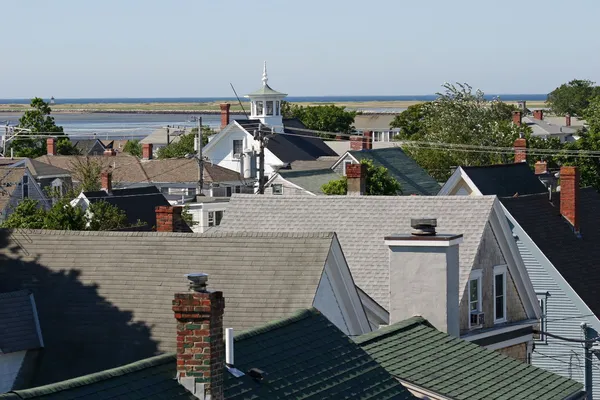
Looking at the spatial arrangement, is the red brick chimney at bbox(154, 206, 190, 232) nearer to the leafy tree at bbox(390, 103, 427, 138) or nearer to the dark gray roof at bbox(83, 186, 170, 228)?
the dark gray roof at bbox(83, 186, 170, 228)

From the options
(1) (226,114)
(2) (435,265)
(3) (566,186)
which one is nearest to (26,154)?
(1) (226,114)

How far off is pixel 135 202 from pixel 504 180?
18.4 meters

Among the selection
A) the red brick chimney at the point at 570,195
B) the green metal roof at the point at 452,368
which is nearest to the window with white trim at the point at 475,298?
the green metal roof at the point at 452,368

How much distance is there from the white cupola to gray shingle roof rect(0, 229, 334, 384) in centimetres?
8249

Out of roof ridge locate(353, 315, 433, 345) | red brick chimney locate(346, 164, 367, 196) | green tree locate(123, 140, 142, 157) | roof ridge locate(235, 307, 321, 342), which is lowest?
green tree locate(123, 140, 142, 157)

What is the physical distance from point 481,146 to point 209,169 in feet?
56.0

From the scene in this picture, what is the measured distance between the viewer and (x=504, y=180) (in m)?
45.1

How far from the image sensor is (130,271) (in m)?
23.7

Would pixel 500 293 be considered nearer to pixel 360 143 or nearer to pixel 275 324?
pixel 275 324

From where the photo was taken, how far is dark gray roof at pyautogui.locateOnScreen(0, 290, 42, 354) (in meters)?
22.5

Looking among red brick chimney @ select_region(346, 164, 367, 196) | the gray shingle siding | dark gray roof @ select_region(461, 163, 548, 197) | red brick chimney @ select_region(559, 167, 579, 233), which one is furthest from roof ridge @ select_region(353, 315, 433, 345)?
dark gray roof @ select_region(461, 163, 548, 197)

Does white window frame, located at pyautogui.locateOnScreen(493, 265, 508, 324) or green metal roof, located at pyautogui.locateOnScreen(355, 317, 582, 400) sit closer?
green metal roof, located at pyautogui.locateOnScreen(355, 317, 582, 400)

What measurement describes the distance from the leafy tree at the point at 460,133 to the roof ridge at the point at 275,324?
206 ft

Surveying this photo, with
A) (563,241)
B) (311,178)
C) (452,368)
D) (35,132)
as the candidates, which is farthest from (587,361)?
(35,132)
